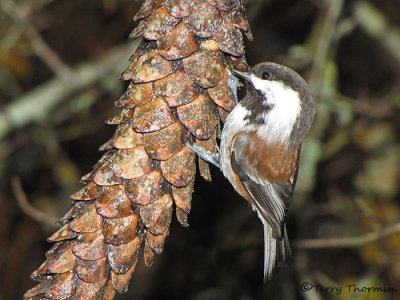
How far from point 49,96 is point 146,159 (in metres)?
1.66

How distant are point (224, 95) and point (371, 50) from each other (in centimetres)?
359

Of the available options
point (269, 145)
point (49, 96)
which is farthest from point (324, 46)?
point (49, 96)

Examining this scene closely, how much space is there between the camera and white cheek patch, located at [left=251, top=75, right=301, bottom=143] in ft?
8.98

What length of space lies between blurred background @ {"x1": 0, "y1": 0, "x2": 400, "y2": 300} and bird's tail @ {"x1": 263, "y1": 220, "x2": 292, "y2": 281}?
0.20 metres

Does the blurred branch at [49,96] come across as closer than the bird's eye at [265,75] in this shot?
No

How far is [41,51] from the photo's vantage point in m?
3.27

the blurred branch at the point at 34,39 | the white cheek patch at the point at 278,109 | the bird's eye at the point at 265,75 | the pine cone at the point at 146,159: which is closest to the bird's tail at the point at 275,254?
the white cheek patch at the point at 278,109

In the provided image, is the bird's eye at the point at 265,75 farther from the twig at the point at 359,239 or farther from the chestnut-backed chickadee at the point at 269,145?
the twig at the point at 359,239

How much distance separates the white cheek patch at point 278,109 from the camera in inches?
108

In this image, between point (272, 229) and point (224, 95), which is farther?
point (272, 229)

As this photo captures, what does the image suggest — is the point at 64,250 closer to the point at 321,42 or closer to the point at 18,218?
the point at 321,42

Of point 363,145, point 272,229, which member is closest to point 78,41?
point 363,145

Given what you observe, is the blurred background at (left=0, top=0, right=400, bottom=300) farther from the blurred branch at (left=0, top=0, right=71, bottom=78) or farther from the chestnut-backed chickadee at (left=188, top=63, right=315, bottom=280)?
the chestnut-backed chickadee at (left=188, top=63, right=315, bottom=280)

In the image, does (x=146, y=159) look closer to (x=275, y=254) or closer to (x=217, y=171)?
(x=275, y=254)
